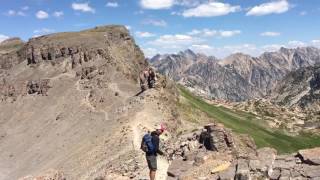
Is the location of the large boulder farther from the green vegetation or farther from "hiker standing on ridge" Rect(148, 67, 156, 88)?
the green vegetation

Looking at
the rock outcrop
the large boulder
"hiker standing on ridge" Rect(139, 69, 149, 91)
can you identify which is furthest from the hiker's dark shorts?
"hiker standing on ridge" Rect(139, 69, 149, 91)

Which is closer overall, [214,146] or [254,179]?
[254,179]

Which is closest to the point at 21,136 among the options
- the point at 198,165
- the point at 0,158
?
the point at 0,158

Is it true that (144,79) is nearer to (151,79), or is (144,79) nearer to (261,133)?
(151,79)

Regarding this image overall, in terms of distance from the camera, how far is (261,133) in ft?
491

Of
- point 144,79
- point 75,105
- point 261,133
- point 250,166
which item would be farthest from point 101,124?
point 261,133

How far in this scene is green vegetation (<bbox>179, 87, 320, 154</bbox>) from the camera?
134875mm

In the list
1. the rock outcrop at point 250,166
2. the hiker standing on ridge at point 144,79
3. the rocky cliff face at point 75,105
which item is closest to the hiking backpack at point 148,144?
the rock outcrop at point 250,166

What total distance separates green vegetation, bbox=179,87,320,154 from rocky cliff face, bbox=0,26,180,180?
28.9m

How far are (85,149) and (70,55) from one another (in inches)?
1726

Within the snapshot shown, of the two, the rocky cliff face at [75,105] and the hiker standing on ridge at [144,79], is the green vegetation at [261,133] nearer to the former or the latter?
the rocky cliff face at [75,105]

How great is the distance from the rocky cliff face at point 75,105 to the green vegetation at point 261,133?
2892 cm

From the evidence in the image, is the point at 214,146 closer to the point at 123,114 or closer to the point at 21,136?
the point at 123,114

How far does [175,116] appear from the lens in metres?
80.9
